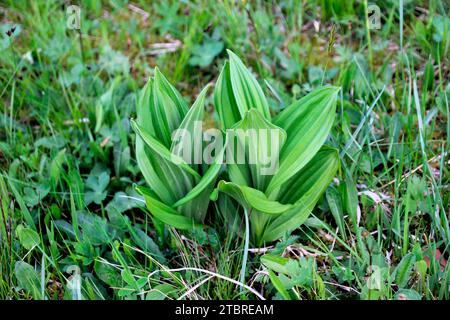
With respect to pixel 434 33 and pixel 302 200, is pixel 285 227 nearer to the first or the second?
pixel 302 200

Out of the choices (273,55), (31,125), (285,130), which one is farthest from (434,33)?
(31,125)

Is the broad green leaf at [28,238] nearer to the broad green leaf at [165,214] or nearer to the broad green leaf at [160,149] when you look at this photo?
the broad green leaf at [165,214]

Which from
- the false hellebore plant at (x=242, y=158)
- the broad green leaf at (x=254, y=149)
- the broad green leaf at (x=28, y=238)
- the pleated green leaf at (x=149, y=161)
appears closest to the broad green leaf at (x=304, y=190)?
the false hellebore plant at (x=242, y=158)

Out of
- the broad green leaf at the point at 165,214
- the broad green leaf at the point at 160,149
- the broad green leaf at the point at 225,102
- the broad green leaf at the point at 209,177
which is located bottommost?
the broad green leaf at the point at 165,214

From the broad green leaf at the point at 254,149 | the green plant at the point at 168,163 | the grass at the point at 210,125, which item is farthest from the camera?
the grass at the point at 210,125

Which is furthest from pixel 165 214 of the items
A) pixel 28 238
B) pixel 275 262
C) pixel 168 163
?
pixel 28 238

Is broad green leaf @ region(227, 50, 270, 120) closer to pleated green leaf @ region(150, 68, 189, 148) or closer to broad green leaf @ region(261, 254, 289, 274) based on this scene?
pleated green leaf @ region(150, 68, 189, 148)
